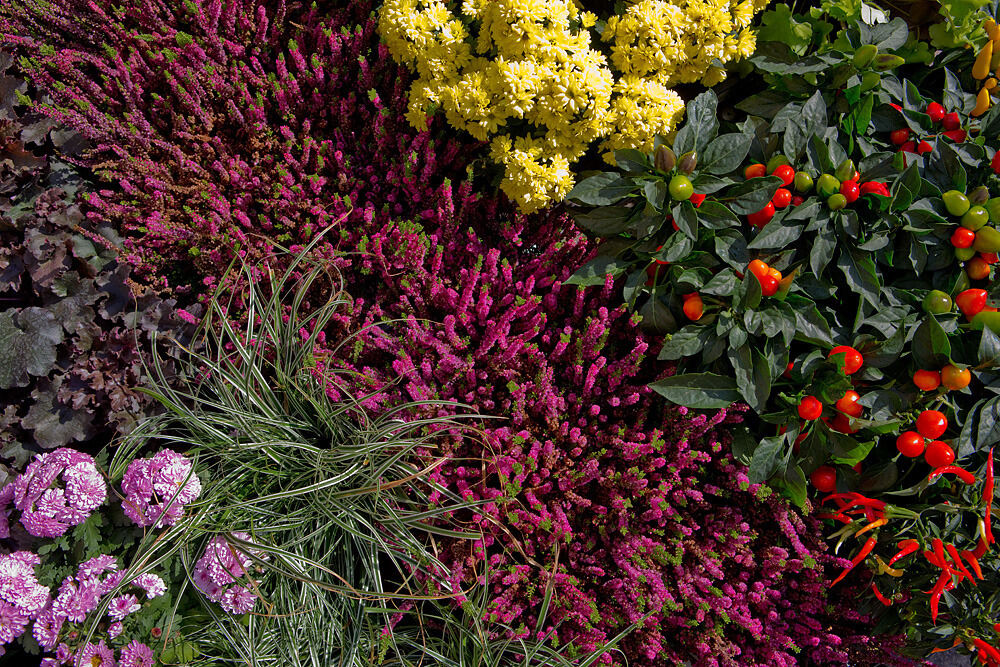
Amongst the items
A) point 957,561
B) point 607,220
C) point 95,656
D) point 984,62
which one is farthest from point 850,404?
point 95,656

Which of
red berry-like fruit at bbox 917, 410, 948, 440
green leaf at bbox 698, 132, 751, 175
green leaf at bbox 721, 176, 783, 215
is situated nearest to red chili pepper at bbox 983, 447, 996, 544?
red berry-like fruit at bbox 917, 410, 948, 440

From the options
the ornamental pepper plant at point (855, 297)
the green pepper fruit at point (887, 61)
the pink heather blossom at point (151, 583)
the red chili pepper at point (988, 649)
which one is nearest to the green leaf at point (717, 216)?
the ornamental pepper plant at point (855, 297)

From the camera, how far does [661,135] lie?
5.93ft

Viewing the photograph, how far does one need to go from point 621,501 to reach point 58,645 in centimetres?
141

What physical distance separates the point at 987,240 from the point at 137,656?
7.60 feet

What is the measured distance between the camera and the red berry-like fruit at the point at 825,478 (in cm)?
169

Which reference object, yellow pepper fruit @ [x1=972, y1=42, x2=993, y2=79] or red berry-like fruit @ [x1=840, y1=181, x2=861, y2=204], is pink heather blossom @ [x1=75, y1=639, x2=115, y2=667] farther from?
yellow pepper fruit @ [x1=972, y1=42, x2=993, y2=79]

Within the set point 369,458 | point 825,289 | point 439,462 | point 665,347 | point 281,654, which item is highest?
point 825,289

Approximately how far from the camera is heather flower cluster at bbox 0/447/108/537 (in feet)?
4.54

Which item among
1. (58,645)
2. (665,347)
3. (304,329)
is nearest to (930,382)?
(665,347)

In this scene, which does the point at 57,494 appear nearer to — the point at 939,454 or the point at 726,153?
the point at 726,153

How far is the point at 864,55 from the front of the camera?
1631 mm

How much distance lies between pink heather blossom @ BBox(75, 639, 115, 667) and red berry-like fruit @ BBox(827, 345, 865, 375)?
6.28 ft

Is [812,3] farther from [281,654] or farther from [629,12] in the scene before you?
[281,654]
